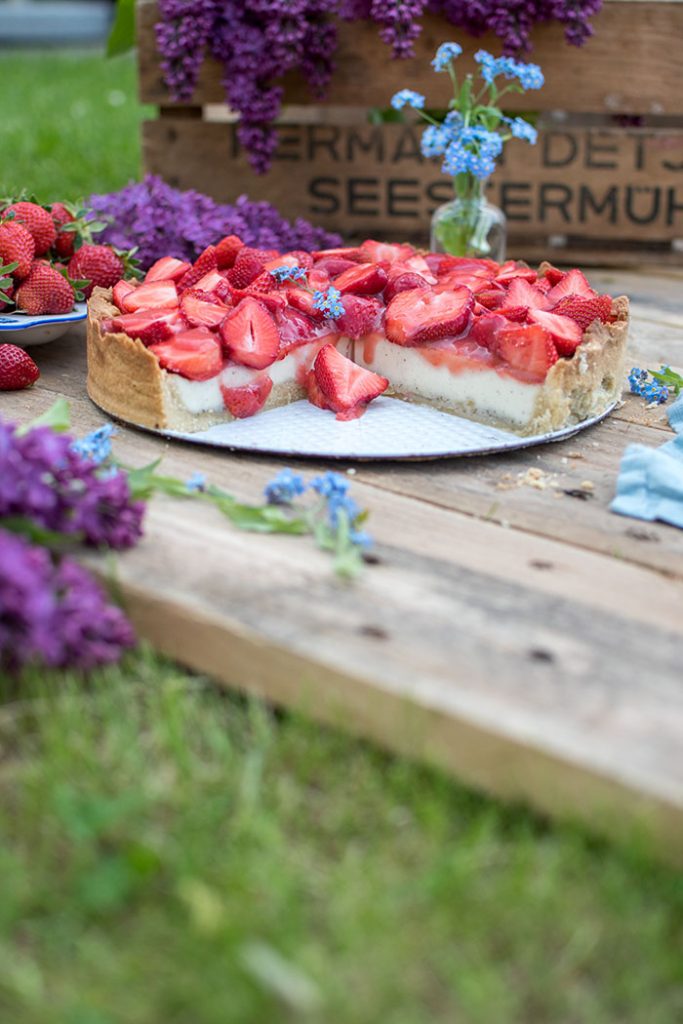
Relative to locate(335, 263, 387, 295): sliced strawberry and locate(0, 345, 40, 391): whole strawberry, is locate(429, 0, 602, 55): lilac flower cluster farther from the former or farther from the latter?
locate(0, 345, 40, 391): whole strawberry

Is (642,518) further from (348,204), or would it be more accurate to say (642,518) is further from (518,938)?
(348,204)

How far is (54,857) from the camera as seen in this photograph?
1490mm

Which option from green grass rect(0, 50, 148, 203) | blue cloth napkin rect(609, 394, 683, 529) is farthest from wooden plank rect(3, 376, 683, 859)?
green grass rect(0, 50, 148, 203)

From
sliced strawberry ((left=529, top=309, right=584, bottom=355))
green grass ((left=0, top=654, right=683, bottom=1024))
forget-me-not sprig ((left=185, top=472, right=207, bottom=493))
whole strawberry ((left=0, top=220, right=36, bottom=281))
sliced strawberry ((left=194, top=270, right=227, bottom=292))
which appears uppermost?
whole strawberry ((left=0, top=220, right=36, bottom=281))

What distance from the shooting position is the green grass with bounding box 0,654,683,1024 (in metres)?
1.30

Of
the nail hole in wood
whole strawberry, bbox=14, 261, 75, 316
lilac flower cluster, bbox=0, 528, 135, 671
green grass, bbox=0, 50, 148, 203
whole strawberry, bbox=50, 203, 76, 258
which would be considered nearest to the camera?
lilac flower cluster, bbox=0, 528, 135, 671

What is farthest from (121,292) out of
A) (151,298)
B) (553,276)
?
(553,276)

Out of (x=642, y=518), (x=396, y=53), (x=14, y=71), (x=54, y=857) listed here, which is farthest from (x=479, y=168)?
(x=14, y=71)

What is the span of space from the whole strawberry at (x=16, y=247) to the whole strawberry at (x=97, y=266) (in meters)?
0.16

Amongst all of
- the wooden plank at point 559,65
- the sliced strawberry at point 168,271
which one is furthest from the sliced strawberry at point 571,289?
the wooden plank at point 559,65

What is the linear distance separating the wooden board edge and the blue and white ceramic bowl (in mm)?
1070

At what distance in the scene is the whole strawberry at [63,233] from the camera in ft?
10.1

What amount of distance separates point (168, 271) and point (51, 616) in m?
1.38

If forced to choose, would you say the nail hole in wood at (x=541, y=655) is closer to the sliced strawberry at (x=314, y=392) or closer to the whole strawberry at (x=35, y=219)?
the sliced strawberry at (x=314, y=392)
